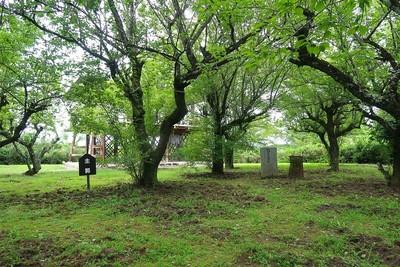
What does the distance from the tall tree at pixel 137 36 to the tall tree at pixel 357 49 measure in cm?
151

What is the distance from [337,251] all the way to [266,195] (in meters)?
3.49

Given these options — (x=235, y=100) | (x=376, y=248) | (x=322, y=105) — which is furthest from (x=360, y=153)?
(x=376, y=248)

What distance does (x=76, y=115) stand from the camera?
732cm

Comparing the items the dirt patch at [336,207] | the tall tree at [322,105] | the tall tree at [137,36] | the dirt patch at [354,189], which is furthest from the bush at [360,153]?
the tall tree at [137,36]

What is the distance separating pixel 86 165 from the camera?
25.1ft

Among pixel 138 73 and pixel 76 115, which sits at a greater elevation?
pixel 138 73

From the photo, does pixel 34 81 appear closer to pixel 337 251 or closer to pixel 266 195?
pixel 266 195

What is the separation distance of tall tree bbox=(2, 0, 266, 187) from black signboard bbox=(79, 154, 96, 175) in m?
1.29

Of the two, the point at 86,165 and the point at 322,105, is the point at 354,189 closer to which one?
the point at 322,105

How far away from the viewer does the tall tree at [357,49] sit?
282 centimetres

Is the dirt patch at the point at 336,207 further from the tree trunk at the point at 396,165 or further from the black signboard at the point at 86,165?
the black signboard at the point at 86,165

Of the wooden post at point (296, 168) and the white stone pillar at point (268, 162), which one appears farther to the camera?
the white stone pillar at point (268, 162)

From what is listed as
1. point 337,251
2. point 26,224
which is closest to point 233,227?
point 337,251

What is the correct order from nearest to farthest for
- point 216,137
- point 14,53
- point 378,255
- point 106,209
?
point 378,255 < point 106,209 < point 14,53 < point 216,137
